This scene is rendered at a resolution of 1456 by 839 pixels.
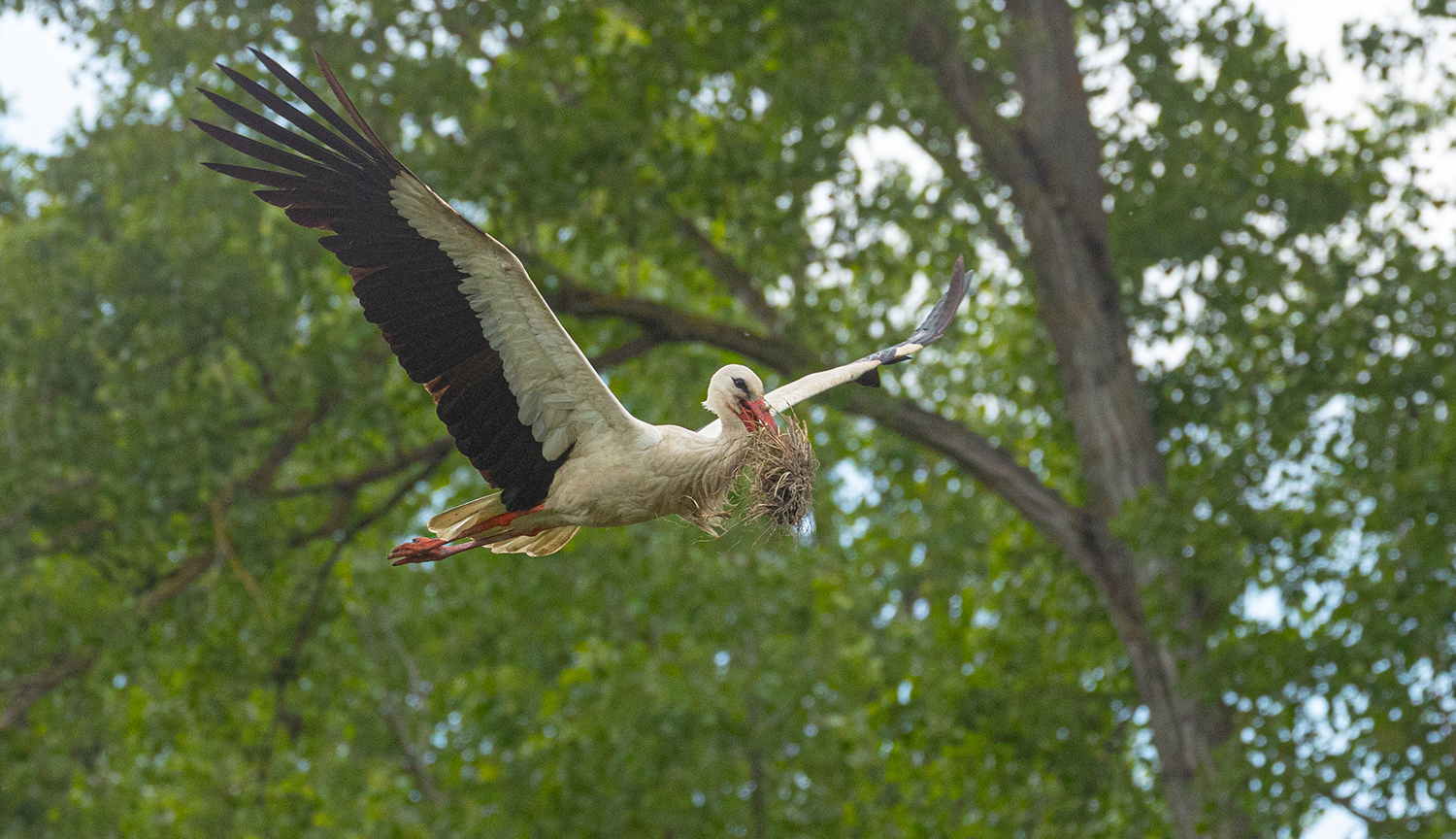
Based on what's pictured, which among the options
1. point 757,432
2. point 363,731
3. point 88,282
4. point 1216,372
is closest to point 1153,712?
point 1216,372

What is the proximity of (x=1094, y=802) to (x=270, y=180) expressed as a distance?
27.6 ft

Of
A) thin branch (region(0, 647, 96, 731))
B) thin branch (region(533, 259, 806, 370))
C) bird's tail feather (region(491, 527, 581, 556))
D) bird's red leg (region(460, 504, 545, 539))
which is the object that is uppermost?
thin branch (region(533, 259, 806, 370))

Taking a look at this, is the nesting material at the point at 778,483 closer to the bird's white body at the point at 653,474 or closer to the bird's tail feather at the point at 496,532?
the bird's white body at the point at 653,474

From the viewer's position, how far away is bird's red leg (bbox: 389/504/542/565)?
4.33m

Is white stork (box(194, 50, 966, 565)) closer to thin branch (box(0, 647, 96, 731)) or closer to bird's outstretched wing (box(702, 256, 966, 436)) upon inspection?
bird's outstretched wing (box(702, 256, 966, 436))

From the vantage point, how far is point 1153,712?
9789 millimetres

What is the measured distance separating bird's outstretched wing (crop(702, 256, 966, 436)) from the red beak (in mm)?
159

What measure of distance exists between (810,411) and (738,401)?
187 inches

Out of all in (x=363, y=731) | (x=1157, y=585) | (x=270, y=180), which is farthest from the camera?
(x=363, y=731)

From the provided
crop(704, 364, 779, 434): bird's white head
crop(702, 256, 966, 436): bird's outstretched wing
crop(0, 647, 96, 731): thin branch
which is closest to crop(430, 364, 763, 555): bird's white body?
crop(704, 364, 779, 434): bird's white head

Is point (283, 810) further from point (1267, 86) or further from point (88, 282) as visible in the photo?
point (1267, 86)

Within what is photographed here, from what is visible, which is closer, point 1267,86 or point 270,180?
point 270,180

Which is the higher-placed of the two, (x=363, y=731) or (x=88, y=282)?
(x=88, y=282)

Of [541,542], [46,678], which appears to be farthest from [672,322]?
[541,542]
